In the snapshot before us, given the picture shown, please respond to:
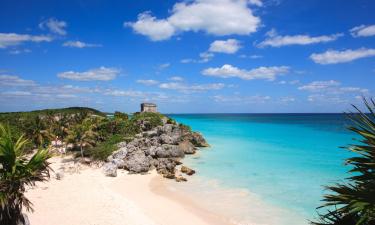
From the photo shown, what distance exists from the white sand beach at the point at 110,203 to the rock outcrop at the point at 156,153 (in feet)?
7.38

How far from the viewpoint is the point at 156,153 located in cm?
3052

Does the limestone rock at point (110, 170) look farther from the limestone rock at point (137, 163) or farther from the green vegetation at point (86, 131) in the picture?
the green vegetation at point (86, 131)

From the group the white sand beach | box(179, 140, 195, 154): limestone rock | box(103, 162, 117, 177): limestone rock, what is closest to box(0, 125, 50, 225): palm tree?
the white sand beach

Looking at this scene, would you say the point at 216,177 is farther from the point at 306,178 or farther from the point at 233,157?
the point at 233,157

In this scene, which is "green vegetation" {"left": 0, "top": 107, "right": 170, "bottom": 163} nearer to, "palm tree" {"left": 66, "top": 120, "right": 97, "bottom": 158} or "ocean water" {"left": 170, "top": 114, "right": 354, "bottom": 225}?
"palm tree" {"left": 66, "top": 120, "right": 97, "bottom": 158}

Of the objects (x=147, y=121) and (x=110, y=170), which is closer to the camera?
(x=110, y=170)

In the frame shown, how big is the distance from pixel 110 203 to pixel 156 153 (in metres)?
14.2

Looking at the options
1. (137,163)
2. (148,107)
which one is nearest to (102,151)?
(137,163)

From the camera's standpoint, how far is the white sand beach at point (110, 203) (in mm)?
14255

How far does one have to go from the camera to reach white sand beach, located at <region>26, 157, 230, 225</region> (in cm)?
1425

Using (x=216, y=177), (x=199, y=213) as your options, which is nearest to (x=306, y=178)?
(x=216, y=177)

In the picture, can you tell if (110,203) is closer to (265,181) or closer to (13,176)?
(13,176)

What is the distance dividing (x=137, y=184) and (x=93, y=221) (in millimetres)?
8056

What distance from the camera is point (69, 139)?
28.8 metres
